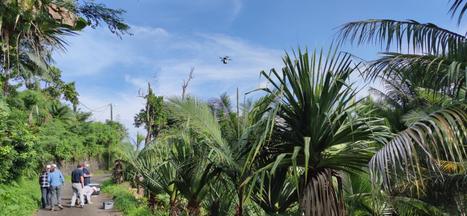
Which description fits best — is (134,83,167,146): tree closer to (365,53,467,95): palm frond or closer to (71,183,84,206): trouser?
(71,183,84,206): trouser

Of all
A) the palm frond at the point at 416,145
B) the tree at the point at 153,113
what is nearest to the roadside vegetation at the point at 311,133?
the palm frond at the point at 416,145

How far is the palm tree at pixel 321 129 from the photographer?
5164 millimetres

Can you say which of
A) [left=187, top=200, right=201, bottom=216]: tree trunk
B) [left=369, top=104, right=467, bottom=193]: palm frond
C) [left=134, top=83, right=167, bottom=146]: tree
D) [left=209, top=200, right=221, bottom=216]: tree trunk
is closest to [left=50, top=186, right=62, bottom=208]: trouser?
[left=187, top=200, right=201, bottom=216]: tree trunk

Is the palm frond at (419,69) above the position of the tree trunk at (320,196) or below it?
above

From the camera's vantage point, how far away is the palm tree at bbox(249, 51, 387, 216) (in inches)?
203

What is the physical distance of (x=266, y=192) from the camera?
6.57m

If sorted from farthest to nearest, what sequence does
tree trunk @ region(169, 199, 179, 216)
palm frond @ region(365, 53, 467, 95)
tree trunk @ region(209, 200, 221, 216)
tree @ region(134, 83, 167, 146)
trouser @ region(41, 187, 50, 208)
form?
1. tree @ region(134, 83, 167, 146)
2. trouser @ region(41, 187, 50, 208)
3. tree trunk @ region(169, 199, 179, 216)
4. tree trunk @ region(209, 200, 221, 216)
5. palm frond @ region(365, 53, 467, 95)

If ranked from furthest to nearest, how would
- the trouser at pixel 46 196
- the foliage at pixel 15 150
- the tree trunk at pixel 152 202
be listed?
1. the trouser at pixel 46 196
2. the foliage at pixel 15 150
3. the tree trunk at pixel 152 202

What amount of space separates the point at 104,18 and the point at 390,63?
4.22m

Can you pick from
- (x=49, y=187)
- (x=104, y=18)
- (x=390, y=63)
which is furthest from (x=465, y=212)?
(x=49, y=187)

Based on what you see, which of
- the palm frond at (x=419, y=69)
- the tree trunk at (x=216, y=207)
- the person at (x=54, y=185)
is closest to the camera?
the palm frond at (x=419, y=69)

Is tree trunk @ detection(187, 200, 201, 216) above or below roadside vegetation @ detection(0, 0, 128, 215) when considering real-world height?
below

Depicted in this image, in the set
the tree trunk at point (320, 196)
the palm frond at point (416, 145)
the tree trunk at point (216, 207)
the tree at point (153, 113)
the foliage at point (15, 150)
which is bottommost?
the tree trunk at point (216, 207)

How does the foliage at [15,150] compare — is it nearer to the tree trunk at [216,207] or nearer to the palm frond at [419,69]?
the tree trunk at [216,207]
